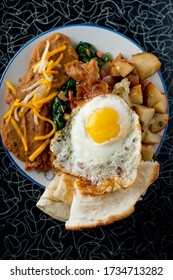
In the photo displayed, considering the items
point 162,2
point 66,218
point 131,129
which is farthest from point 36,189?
point 162,2

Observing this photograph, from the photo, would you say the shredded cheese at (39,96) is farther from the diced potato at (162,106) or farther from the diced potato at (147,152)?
the diced potato at (162,106)

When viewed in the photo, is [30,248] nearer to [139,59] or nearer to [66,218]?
[66,218]

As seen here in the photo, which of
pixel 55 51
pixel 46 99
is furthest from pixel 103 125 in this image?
pixel 55 51

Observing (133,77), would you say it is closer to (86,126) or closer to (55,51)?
(86,126)

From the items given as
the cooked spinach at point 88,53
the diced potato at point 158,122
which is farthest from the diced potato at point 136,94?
the cooked spinach at point 88,53

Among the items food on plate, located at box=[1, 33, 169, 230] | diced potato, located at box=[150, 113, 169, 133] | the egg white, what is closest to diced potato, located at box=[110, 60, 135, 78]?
food on plate, located at box=[1, 33, 169, 230]
